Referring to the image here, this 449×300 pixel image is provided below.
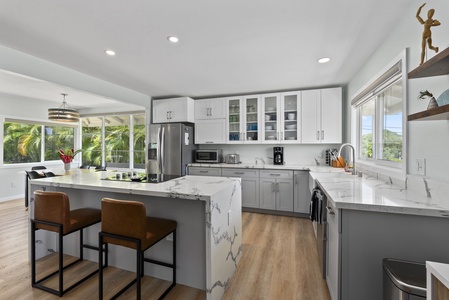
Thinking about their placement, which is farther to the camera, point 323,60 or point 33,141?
point 33,141

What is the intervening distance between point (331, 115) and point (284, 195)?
1.68 meters

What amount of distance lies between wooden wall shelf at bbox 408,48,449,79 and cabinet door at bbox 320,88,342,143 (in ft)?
8.21

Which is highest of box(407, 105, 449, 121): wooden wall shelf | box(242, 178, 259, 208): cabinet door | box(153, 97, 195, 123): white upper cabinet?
box(153, 97, 195, 123): white upper cabinet

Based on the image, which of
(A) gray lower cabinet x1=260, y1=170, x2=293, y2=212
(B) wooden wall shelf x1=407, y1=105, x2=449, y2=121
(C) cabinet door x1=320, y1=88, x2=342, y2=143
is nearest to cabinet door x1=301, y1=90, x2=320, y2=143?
(C) cabinet door x1=320, y1=88, x2=342, y2=143

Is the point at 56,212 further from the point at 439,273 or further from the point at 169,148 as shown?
the point at 169,148

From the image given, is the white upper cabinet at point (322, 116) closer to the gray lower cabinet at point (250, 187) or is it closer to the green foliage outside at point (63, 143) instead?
the gray lower cabinet at point (250, 187)

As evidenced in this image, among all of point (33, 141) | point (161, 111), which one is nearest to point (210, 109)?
point (161, 111)

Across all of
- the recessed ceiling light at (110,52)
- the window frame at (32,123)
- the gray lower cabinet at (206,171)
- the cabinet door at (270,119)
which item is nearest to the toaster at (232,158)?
the gray lower cabinet at (206,171)

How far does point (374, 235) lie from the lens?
129 cm

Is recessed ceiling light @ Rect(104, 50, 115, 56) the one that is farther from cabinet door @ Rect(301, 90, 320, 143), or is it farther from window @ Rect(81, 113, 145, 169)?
window @ Rect(81, 113, 145, 169)

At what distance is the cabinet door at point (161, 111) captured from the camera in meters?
4.57

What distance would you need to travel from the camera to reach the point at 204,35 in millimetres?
2098

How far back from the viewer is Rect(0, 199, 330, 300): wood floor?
1.76 metres

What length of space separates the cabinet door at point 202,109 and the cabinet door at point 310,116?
1990mm
